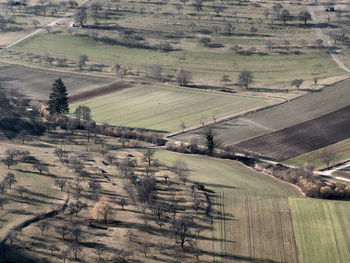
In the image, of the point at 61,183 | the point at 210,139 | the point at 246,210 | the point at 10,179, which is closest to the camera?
the point at 246,210

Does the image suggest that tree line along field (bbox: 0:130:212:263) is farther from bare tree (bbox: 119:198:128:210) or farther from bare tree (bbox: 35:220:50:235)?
bare tree (bbox: 119:198:128:210)

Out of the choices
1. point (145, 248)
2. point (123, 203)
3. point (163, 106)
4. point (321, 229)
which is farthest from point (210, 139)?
point (145, 248)

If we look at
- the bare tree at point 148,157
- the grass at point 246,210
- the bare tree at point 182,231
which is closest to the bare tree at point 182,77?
Result: the grass at point 246,210

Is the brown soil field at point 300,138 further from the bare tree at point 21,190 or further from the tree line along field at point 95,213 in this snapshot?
the bare tree at point 21,190

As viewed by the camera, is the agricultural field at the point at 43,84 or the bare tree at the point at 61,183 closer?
the bare tree at the point at 61,183

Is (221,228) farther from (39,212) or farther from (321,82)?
(321,82)

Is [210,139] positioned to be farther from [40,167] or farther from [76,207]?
[76,207]

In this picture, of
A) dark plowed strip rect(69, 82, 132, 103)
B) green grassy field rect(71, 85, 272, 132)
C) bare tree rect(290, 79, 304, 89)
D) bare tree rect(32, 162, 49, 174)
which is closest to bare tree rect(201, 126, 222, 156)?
green grassy field rect(71, 85, 272, 132)
